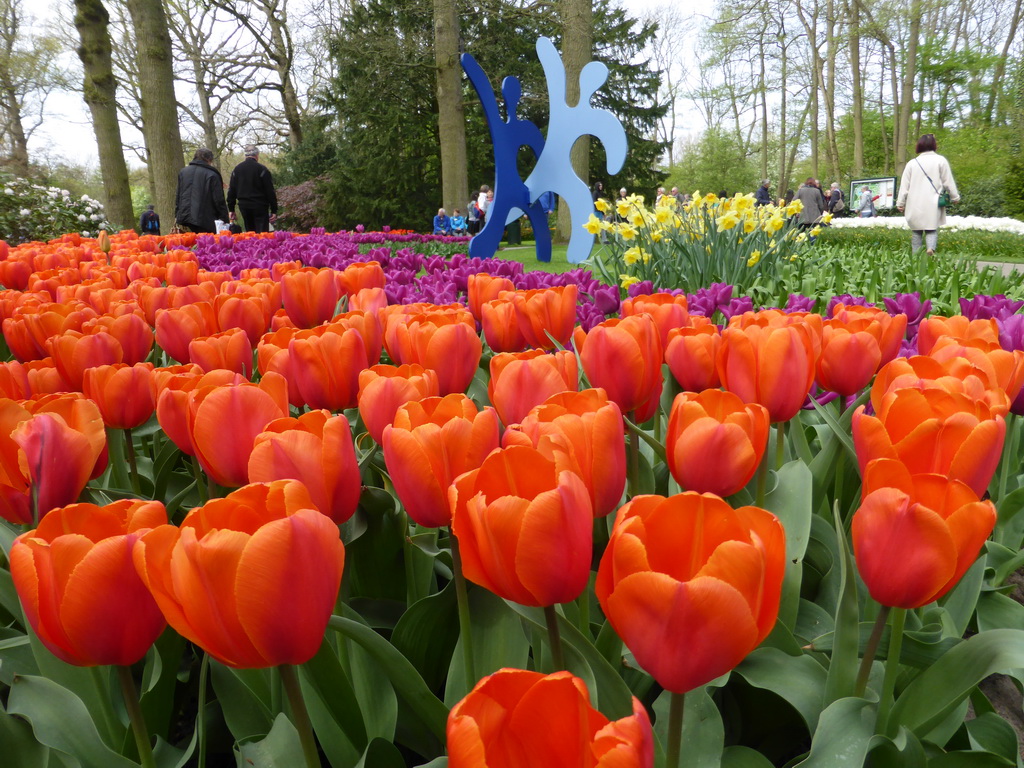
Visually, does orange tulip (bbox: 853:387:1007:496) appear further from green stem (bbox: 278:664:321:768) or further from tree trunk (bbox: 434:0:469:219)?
tree trunk (bbox: 434:0:469:219)

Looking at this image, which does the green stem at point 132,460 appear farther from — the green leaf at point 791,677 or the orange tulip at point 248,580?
the green leaf at point 791,677

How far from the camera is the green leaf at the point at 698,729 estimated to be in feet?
2.36

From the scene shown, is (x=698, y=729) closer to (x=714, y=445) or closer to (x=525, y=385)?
(x=714, y=445)

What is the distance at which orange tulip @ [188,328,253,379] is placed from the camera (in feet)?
4.36

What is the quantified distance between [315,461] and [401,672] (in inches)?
8.6

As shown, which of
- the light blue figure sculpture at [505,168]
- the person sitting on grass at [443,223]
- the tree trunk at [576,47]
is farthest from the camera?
the person sitting on grass at [443,223]

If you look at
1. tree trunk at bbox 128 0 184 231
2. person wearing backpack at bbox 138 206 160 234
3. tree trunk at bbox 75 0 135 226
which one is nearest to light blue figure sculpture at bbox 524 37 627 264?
tree trunk at bbox 128 0 184 231

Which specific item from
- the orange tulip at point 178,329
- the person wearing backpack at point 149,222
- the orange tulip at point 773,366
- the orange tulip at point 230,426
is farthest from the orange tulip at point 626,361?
the person wearing backpack at point 149,222

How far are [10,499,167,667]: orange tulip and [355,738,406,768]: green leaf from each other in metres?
0.24

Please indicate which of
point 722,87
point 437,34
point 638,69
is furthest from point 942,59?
point 437,34

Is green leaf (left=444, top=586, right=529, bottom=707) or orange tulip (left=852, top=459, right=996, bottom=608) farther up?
orange tulip (left=852, top=459, right=996, bottom=608)

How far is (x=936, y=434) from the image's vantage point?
744 mm

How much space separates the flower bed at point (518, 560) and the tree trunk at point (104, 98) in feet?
43.3

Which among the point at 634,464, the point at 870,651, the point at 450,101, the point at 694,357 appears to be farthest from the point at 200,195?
the point at 870,651
